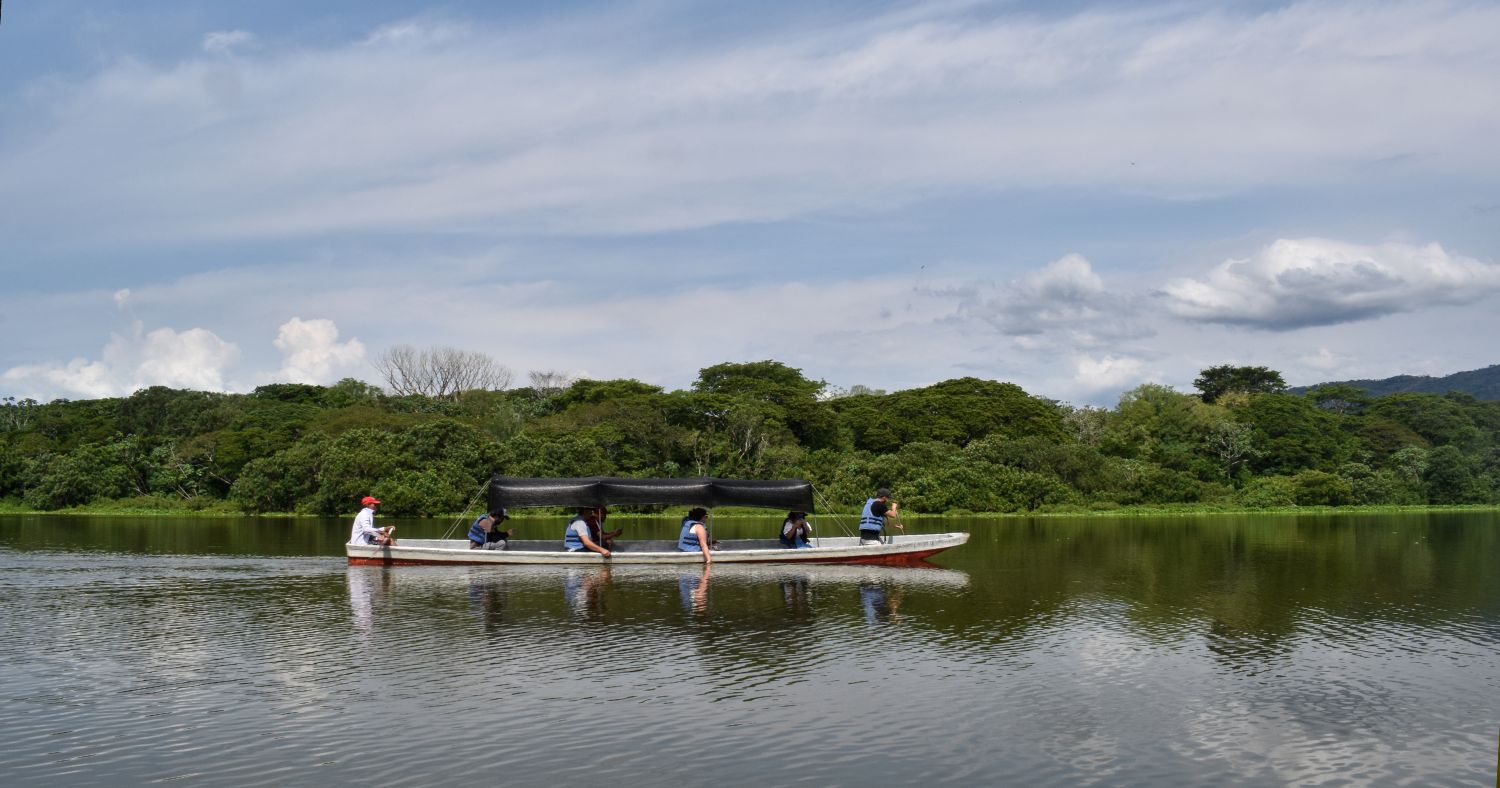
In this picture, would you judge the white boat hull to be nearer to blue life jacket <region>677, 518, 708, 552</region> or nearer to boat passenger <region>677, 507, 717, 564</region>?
boat passenger <region>677, 507, 717, 564</region>

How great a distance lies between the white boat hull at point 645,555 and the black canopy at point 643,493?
3.96 feet

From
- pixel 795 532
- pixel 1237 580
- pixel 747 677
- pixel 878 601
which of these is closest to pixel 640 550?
pixel 795 532

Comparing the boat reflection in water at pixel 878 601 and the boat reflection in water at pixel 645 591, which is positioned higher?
the boat reflection in water at pixel 645 591

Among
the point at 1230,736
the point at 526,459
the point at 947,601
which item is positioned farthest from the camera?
the point at 526,459

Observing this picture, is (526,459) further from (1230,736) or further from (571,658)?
(1230,736)

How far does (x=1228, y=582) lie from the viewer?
75.4ft

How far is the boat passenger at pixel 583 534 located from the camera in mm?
26516

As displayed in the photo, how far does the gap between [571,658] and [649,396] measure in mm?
54363

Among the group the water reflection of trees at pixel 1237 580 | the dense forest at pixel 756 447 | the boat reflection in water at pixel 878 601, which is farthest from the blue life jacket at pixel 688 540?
the dense forest at pixel 756 447

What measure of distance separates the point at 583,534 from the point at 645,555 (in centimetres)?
157

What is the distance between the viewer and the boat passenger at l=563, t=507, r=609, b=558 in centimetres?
2652

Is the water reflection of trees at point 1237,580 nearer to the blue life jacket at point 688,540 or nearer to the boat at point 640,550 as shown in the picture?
the boat at point 640,550

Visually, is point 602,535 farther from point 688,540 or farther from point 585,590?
point 585,590

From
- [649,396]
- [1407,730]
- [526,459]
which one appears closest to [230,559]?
[1407,730]
